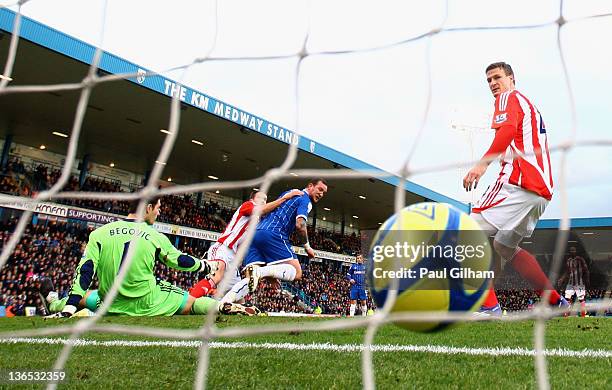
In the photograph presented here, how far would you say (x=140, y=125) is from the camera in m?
17.5

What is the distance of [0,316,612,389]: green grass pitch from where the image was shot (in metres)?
2.40

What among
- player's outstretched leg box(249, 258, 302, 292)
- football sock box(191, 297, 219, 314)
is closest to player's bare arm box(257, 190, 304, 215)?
player's outstretched leg box(249, 258, 302, 292)

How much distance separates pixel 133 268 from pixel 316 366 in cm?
387

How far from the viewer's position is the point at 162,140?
62.5 feet

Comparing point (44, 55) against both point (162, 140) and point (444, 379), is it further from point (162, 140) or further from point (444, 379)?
point (444, 379)

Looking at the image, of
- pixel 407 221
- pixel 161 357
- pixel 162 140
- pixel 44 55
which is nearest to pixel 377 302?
pixel 407 221

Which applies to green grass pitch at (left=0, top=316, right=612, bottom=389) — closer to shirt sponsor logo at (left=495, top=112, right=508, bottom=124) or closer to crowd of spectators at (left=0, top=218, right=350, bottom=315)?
shirt sponsor logo at (left=495, top=112, right=508, bottom=124)

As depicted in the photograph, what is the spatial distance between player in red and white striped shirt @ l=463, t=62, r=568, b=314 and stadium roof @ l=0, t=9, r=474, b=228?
22.4ft

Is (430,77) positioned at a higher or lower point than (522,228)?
higher

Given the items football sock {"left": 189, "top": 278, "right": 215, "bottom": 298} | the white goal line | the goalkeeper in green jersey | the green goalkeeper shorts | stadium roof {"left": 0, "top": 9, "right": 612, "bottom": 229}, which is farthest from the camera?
stadium roof {"left": 0, "top": 9, "right": 612, "bottom": 229}

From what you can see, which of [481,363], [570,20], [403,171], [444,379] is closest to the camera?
[403,171]

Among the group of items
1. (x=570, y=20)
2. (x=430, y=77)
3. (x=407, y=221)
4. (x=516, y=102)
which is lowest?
(x=407, y=221)

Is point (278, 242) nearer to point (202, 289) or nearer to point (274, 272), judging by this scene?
point (274, 272)

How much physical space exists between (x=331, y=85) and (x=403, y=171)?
1.66 metres
